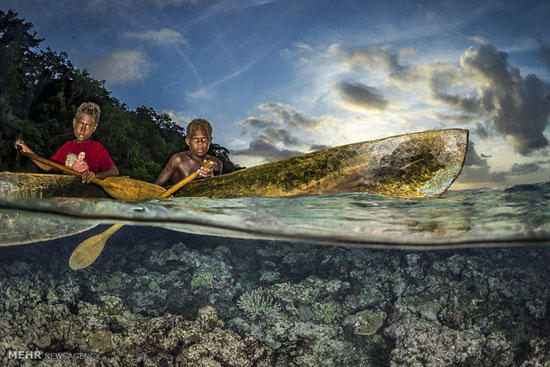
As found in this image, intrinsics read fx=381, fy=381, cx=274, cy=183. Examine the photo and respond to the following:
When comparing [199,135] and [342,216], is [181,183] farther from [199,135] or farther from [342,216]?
[342,216]

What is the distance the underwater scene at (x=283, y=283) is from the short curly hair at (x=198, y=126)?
0.74m

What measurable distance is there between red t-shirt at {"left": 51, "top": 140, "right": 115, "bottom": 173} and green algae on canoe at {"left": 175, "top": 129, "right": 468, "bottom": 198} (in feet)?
2.83

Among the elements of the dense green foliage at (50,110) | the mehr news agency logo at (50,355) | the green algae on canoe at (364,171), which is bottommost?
the mehr news agency logo at (50,355)

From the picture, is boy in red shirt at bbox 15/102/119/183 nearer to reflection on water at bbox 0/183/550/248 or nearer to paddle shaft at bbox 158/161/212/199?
reflection on water at bbox 0/183/550/248

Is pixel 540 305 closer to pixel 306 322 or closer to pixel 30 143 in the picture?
pixel 306 322

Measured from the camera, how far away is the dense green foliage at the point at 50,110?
7383 millimetres

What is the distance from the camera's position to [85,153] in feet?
13.0

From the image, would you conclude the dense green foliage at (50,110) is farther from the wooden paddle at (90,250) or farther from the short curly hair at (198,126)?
the short curly hair at (198,126)

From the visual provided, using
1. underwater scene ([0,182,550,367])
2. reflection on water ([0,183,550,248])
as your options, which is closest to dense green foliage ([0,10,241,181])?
underwater scene ([0,182,550,367])

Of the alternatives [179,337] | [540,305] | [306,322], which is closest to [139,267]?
[179,337]

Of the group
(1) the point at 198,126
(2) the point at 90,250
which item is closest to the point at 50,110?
(2) the point at 90,250

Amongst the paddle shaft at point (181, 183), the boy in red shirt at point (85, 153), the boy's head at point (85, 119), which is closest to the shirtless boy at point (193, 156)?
the paddle shaft at point (181, 183)

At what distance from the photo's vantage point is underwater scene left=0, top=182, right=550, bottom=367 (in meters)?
4.22

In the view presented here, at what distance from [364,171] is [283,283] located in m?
3.47
